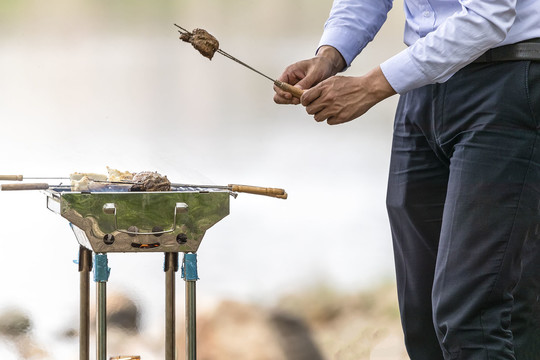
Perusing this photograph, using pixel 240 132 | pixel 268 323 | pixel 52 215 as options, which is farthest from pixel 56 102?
pixel 268 323

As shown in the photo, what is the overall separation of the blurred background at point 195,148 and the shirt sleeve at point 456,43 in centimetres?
142

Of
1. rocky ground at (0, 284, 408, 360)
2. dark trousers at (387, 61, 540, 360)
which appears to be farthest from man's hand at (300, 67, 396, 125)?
rocky ground at (0, 284, 408, 360)

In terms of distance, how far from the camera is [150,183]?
1.83 meters

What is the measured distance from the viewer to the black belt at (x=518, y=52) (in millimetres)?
1363

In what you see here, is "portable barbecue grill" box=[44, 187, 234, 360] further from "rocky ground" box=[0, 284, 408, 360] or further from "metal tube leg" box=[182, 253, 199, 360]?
"rocky ground" box=[0, 284, 408, 360]

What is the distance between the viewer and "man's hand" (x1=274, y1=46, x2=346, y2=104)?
65.8 inches

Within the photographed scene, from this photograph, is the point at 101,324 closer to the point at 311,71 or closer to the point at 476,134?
the point at 311,71

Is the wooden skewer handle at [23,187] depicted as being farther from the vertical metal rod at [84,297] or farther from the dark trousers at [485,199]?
the dark trousers at [485,199]

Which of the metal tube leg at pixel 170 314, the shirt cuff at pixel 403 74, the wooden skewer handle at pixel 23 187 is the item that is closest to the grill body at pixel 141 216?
the wooden skewer handle at pixel 23 187

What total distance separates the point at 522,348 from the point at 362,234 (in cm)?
141

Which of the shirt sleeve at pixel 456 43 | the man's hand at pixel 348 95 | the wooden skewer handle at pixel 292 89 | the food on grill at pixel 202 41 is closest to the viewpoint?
the shirt sleeve at pixel 456 43

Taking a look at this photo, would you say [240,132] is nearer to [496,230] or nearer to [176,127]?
[176,127]

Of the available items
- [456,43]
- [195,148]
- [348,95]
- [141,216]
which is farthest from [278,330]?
[456,43]

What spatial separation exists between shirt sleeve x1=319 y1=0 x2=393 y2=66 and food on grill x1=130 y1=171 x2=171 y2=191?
52cm
